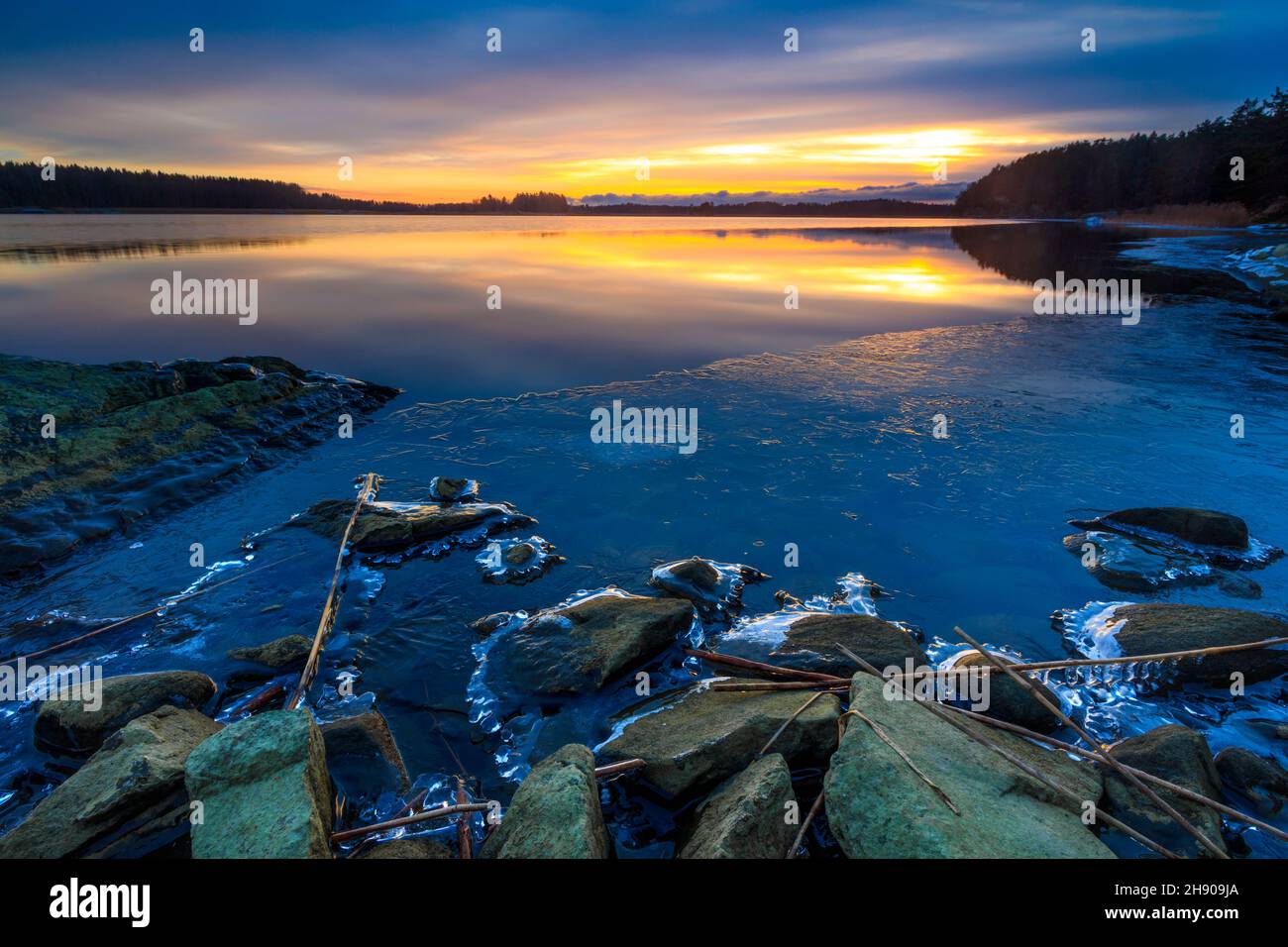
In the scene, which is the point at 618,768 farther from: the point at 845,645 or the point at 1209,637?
the point at 1209,637

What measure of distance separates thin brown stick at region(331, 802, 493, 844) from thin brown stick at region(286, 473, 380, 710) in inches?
57.7

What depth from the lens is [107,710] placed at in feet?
16.9

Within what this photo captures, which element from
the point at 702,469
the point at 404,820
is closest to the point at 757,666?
the point at 404,820

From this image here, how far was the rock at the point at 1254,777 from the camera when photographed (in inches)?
176

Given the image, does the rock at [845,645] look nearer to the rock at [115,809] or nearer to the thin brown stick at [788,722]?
the thin brown stick at [788,722]

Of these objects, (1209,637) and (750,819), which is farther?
(1209,637)

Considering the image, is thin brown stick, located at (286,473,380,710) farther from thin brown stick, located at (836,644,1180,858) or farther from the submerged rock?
thin brown stick, located at (836,644,1180,858)

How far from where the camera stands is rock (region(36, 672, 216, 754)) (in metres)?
5.08

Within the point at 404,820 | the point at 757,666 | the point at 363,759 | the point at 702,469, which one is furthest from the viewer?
the point at 702,469

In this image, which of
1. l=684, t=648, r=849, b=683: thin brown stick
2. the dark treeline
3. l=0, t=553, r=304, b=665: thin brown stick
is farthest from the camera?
the dark treeline

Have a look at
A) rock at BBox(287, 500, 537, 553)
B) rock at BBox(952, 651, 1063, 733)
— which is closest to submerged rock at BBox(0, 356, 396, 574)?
rock at BBox(287, 500, 537, 553)

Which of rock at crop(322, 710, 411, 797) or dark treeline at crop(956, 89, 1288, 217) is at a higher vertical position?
dark treeline at crop(956, 89, 1288, 217)

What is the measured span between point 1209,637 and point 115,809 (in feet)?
29.4

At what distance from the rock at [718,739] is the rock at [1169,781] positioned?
6.30ft
